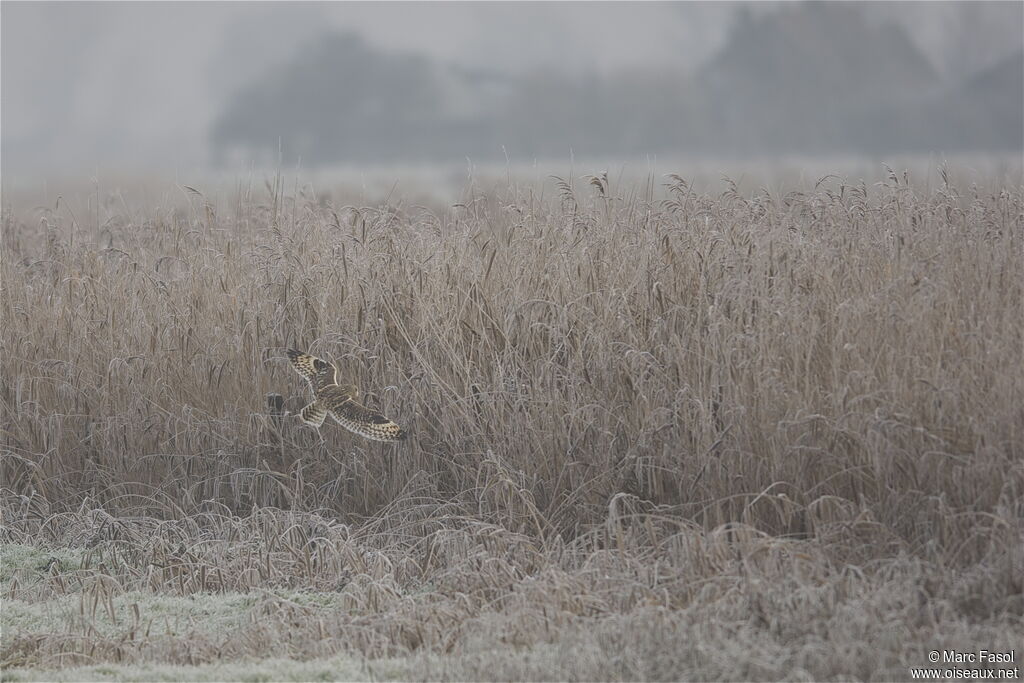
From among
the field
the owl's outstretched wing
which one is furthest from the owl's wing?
the field

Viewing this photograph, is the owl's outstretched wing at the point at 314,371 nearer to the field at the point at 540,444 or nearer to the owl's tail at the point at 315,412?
the owl's tail at the point at 315,412

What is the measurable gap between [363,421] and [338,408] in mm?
124

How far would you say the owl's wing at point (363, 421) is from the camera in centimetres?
463

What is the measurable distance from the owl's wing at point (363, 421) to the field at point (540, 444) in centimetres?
48

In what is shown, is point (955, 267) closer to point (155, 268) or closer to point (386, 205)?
point (386, 205)

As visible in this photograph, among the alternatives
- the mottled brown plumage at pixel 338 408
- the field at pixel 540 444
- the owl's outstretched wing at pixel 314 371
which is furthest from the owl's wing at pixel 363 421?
the field at pixel 540 444

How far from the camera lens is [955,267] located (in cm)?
513

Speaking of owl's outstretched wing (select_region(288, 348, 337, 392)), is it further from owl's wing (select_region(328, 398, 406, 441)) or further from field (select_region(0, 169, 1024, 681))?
field (select_region(0, 169, 1024, 681))

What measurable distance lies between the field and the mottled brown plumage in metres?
0.49

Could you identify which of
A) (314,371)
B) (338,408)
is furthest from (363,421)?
(314,371)

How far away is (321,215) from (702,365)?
10.3 feet

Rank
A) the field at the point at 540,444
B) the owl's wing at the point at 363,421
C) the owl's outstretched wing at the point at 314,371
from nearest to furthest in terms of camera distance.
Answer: the field at the point at 540,444
the owl's wing at the point at 363,421
the owl's outstretched wing at the point at 314,371

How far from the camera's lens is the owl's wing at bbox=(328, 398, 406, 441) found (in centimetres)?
463

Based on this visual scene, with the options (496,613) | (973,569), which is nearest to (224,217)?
(496,613)
